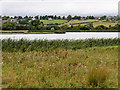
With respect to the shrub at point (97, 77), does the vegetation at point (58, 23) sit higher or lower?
higher

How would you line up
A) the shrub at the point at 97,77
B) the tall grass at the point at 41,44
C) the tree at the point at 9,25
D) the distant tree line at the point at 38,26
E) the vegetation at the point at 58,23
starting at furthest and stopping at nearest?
the tree at the point at 9,25, the distant tree line at the point at 38,26, the vegetation at the point at 58,23, the tall grass at the point at 41,44, the shrub at the point at 97,77

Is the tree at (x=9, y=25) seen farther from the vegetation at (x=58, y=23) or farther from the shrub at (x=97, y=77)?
the shrub at (x=97, y=77)

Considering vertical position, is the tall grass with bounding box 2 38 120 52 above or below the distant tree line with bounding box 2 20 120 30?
below

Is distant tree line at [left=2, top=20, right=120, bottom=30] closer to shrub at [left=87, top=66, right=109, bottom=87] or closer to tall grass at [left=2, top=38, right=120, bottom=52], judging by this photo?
tall grass at [left=2, top=38, right=120, bottom=52]

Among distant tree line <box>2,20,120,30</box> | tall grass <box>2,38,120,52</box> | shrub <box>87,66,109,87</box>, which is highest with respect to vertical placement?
distant tree line <box>2,20,120,30</box>

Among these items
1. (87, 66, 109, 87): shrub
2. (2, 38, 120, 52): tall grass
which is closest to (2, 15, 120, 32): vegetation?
(2, 38, 120, 52): tall grass

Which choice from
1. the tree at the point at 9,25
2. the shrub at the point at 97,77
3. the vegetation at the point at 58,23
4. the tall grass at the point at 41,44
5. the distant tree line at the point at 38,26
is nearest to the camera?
the shrub at the point at 97,77

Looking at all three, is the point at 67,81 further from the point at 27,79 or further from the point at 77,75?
the point at 27,79

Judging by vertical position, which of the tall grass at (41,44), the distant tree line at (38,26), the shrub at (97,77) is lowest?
the shrub at (97,77)

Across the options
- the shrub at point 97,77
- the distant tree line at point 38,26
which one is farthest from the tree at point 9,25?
the shrub at point 97,77

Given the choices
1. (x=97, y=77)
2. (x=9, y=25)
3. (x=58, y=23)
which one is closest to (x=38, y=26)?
(x=58, y=23)

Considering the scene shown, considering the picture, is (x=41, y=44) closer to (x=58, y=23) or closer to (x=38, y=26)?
(x=38, y=26)

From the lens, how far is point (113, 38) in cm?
1232

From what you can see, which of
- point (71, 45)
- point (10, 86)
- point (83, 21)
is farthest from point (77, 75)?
point (83, 21)
